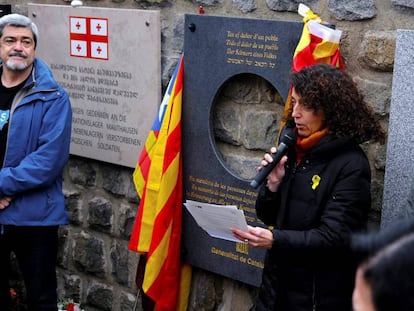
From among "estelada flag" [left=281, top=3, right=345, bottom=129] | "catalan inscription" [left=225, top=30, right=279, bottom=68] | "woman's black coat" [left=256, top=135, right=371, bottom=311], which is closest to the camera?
"woman's black coat" [left=256, top=135, right=371, bottom=311]

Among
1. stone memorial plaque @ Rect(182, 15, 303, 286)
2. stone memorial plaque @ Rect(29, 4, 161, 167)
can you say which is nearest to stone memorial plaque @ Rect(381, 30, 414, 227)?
stone memorial plaque @ Rect(182, 15, 303, 286)

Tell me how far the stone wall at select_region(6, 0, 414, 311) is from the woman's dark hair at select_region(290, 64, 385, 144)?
45 centimetres

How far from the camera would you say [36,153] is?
13.6ft

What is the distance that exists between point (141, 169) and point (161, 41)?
78cm

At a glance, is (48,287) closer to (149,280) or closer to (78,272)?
(149,280)

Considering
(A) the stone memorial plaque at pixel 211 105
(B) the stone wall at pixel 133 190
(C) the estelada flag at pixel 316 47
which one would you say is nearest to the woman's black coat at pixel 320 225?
(C) the estelada flag at pixel 316 47

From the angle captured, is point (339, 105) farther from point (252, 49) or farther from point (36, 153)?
point (36, 153)

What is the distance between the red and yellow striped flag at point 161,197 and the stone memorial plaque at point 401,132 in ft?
4.19

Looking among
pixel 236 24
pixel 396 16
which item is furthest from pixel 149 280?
pixel 396 16

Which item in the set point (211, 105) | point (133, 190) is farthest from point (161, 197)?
point (133, 190)

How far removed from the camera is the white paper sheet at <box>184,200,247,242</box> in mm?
3234

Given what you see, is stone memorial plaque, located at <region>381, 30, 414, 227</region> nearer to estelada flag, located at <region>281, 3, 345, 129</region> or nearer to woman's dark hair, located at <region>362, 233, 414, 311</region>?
estelada flag, located at <region>281, 3, 345, 129</region>

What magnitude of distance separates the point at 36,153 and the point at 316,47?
160 centimetres

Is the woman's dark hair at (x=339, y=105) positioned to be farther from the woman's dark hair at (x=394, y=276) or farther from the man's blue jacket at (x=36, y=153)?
the woman's dark hair at (x=394, y=276)
